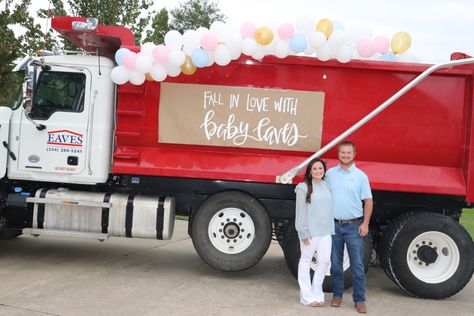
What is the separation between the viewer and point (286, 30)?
6105 mm

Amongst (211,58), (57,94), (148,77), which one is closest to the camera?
(211,58)

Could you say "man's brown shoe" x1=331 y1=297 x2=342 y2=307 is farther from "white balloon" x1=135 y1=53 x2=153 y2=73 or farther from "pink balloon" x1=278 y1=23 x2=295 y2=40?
"white balloon" x1=135 y1=53 x2=153 y2=73

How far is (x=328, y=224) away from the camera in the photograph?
5582 millimetres

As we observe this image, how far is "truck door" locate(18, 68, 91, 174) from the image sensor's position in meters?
6.69

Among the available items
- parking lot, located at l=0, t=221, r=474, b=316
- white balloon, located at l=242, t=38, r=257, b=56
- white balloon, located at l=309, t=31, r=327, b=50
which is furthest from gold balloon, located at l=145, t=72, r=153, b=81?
parking lot, located at l=0, t=221, r=474, b=316

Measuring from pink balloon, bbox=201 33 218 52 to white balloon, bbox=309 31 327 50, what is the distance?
44.5 inches

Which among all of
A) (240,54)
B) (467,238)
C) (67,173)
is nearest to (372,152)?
(467,238)

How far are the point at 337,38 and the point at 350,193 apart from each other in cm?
184

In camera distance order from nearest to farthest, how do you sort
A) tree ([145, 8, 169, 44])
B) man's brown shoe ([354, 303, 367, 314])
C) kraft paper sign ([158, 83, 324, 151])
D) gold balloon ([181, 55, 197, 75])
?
man's brown shoe ([354, 303, 367, 314])
gold balloon ([181, 55, 197, 75])
kraft paper sign ([158, 83, 324, 151])
tree ([145, 8, 169, 44])

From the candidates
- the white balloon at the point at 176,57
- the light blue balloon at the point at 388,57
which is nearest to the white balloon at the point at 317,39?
the light blue balloon at the point at 388,57

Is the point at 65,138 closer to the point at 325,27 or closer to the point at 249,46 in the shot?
the point at 249,46

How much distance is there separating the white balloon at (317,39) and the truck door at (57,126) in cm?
287

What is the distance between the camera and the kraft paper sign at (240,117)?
6527 millimetres

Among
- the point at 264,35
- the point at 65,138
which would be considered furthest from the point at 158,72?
the point at 65,138
